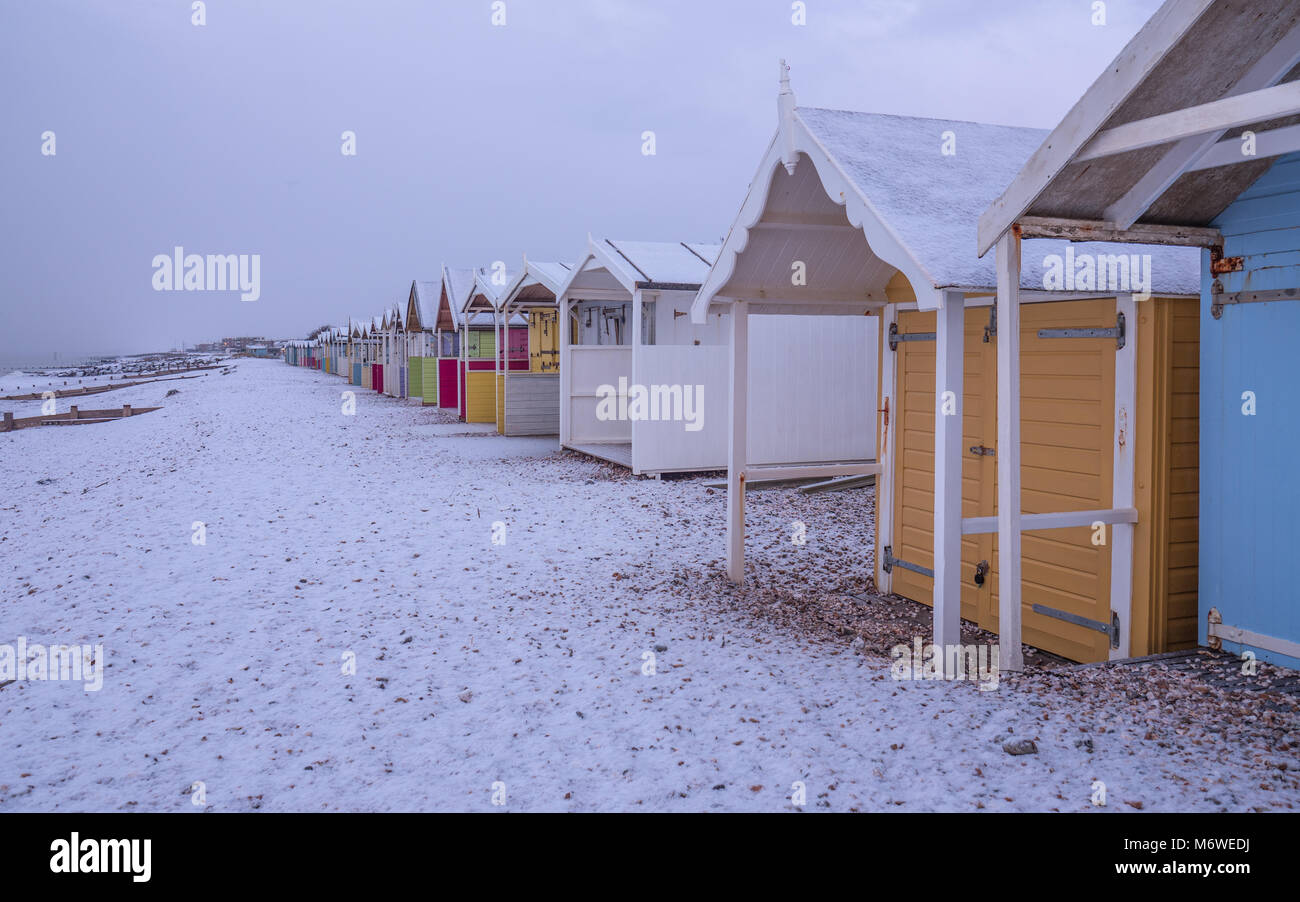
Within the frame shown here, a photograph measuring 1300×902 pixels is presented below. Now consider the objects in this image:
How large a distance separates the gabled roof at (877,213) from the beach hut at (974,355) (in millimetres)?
14

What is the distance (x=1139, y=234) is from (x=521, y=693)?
413cm

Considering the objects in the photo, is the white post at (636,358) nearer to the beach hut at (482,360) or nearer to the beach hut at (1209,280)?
the beach hut at (482,360)

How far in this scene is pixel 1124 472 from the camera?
5.31 meters

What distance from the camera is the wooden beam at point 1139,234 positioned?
16.1ft

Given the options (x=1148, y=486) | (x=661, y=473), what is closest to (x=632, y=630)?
(x=1148, y=486)

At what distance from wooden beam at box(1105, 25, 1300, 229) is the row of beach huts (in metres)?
0.01

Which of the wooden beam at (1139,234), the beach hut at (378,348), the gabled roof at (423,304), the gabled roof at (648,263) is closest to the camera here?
the wooden beam at (1139,234)

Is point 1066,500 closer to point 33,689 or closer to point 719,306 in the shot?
point 719,306

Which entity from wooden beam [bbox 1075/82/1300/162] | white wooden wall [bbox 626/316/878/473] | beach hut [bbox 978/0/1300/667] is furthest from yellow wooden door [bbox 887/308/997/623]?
white wooden wall [bbox 626/316/878/473]

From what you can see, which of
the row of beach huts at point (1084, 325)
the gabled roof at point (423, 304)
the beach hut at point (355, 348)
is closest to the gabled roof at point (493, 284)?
the gabled roof at point (423, 304)

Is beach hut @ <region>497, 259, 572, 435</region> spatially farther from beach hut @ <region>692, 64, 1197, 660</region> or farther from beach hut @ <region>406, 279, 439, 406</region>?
beach hut @ <region>692, 64, 1197, 660</region>

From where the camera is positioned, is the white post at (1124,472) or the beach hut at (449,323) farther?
the beach hut at (449,323)

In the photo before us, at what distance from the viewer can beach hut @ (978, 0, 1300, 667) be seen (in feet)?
13.8

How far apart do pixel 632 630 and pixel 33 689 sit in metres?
3.45
